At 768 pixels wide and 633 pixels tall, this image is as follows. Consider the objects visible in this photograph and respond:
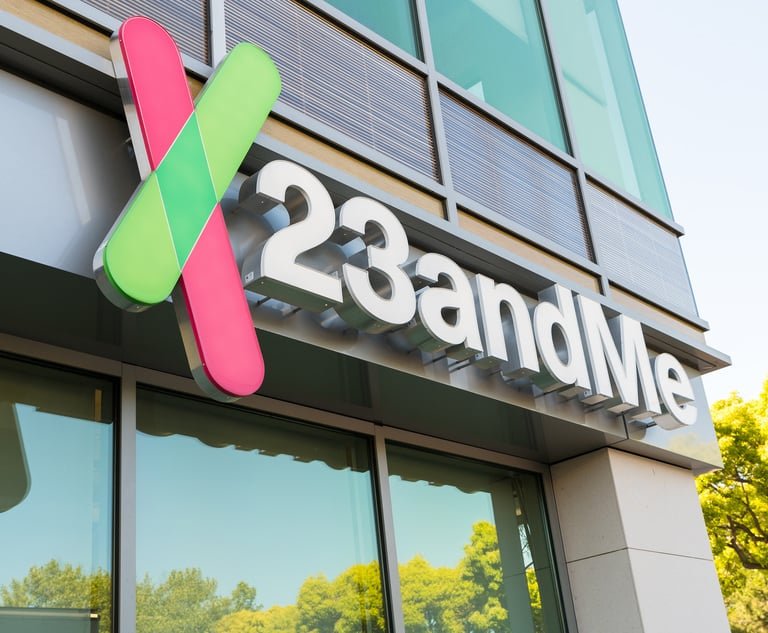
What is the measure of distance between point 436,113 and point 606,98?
3.37 m

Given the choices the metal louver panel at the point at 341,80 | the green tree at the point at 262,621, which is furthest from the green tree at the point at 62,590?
the metal louver panel at the point at 341,80

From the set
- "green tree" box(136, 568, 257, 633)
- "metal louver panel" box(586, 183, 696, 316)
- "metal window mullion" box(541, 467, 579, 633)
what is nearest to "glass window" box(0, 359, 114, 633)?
"green tree" box(136, 568, 257, 633)

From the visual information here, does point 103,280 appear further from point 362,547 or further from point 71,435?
point 362,547

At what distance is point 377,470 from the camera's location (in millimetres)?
6754

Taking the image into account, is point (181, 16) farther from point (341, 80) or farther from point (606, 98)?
point (606, 98)

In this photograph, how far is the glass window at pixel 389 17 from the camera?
697 cm

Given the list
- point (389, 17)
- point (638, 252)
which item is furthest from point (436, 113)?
point (638, 252)

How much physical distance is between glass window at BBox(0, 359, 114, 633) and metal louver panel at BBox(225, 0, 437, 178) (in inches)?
88.0

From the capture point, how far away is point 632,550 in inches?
301

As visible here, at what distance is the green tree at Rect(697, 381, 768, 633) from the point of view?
24219mm

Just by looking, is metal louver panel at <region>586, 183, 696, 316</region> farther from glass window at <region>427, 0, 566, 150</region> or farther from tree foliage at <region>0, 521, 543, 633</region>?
tree foliage at <region>0, 521, 543, 633</region>

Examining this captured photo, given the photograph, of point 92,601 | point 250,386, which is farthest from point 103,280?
point 92,601

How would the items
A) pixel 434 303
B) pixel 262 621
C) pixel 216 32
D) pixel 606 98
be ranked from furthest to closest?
pixel 606 98 < pixel 434 303 < pixel 262 621 < pixel 216 32

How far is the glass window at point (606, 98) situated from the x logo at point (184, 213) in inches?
200
